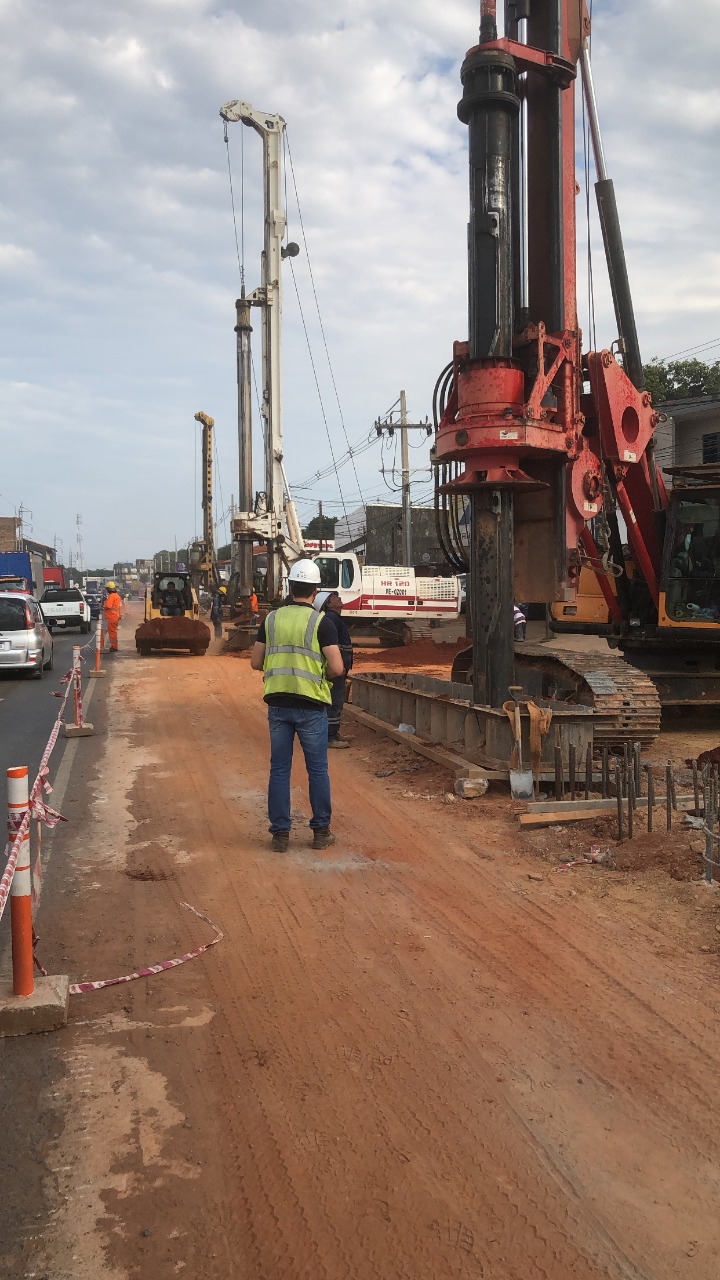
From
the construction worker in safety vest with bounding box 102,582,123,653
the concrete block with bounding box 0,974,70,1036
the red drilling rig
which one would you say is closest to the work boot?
the red drilling rig

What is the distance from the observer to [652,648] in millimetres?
11789

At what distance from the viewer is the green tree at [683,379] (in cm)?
4412

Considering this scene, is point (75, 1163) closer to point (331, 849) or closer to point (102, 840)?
point (331, 849)

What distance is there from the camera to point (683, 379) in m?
45.2

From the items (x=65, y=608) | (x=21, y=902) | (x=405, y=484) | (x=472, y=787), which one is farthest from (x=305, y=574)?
(x=405, y=484)

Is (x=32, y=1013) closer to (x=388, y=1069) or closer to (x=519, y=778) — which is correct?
(x=388, y=1069)

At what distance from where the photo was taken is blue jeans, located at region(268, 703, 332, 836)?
22.1ft

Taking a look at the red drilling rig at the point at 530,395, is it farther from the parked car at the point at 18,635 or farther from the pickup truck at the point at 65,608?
the pickup truck at the point at 65,608

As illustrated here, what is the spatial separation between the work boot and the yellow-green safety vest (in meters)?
0.93

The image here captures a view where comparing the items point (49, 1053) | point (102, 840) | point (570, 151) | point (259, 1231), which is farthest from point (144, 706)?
point (259, 1231)

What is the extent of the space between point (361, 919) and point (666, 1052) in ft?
6.36

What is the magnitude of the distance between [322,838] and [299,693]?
1047 millimetres

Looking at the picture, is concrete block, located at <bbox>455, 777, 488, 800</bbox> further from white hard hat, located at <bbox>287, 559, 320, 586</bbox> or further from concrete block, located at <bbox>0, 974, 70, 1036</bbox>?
concrete block, located at <bbox>0, 974, 70, 1036</bbox>

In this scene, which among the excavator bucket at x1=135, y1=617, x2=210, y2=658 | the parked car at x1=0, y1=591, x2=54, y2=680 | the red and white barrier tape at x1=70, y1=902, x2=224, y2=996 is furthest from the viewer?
the excavator bucket at x1=135, y1=617, x2=210, y2=658
